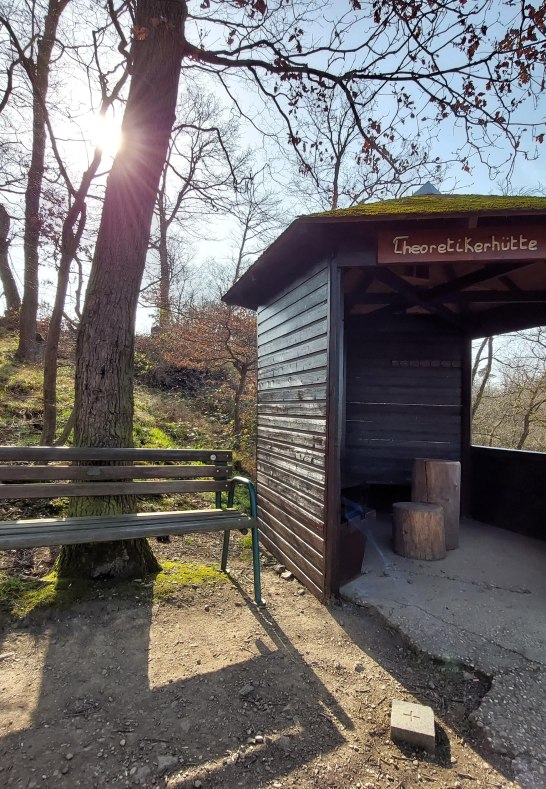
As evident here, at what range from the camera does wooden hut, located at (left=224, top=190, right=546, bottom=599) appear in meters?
3.22

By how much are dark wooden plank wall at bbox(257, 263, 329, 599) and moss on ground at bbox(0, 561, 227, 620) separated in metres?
0.84

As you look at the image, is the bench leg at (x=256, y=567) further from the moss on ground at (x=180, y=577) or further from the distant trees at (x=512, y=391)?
the distant trees at (x=512, y=391)

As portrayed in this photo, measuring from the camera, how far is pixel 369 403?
627cm

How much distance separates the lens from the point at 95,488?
3156 mm

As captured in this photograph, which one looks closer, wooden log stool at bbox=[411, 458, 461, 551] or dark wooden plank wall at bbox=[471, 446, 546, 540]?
wooden log stool at bbox=[411, 458, 461, 551]

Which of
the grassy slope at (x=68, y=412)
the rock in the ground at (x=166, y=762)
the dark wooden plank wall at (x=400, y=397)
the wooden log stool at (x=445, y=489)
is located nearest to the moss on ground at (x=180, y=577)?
the rock in the ground at (x=166, y=762)

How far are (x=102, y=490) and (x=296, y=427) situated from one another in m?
1.83

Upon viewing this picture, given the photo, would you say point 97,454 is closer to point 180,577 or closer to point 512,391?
point 180,577

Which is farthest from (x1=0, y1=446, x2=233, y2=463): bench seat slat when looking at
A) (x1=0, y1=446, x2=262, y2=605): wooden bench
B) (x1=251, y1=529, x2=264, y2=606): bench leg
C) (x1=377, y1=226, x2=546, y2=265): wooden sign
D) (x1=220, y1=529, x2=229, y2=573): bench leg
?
(x1=377, y1=226, x2=546, y2=265): wooden sign

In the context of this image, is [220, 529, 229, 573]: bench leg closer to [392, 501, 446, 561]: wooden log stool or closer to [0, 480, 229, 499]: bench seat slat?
[0, 480, 229, 499]: bench seat slat

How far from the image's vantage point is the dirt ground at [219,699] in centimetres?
181

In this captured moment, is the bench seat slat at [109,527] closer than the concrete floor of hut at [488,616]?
No

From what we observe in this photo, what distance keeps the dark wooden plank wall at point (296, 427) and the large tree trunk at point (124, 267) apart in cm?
135

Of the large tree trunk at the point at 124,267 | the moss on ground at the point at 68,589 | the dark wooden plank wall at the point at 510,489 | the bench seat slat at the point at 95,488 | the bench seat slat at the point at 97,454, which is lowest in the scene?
the moss on ground at the point at 68,589
